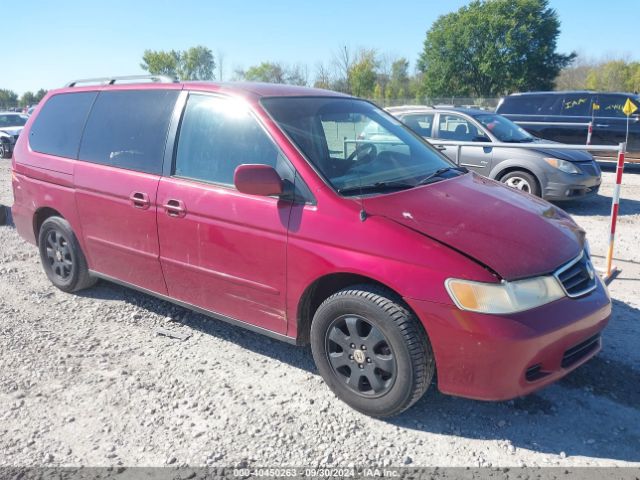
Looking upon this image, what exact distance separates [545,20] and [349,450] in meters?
59.3

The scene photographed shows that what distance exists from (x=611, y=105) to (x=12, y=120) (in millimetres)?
19447

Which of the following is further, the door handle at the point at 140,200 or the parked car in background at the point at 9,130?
the parked car in background at the point at 9,130

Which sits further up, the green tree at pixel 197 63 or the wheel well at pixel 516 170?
the green tree at pixel 197 63

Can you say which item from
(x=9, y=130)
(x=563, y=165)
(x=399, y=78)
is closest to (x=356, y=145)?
(x=563, y=165)

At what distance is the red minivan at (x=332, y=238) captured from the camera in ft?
8.59

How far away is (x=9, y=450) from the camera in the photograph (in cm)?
276

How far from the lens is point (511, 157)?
827 centimetres

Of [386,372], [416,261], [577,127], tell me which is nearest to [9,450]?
[386,372]

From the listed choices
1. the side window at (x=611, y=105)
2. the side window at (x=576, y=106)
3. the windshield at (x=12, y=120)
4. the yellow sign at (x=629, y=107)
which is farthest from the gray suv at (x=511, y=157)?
the windshield at (x=12, y=120)

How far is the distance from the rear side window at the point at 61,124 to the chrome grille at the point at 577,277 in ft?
12.6

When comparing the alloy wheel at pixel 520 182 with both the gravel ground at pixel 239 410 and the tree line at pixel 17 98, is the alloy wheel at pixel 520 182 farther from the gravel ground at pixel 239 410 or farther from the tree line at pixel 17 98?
the tree line at pixel 17 98

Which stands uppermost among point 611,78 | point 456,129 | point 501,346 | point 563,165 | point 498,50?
point 498,50

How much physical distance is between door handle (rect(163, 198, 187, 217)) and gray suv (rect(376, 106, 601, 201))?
509 centimetres

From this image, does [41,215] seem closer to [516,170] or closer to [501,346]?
[501,346]
